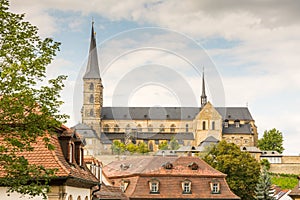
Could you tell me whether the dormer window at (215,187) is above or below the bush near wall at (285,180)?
below

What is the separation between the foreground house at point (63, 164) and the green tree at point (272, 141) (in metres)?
163

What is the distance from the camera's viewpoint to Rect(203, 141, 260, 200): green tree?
88.7 meters

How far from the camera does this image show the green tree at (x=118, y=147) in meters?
178

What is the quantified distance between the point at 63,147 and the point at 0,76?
8.97 meters

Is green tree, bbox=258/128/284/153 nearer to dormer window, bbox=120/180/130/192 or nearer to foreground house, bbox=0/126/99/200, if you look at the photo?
dormer window, bbox=120/180/130/192

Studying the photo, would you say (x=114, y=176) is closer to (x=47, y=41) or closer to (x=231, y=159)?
(x=231, y=159)

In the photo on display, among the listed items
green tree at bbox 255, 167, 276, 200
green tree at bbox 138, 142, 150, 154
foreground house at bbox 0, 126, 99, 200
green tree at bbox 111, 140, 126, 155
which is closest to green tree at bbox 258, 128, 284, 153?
green tree at bbox 138, 142, 150, 154

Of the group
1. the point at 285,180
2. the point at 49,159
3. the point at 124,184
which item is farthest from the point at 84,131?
the point at 49,159

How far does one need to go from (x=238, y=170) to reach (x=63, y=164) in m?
67.6

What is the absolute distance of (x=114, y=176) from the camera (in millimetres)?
71438

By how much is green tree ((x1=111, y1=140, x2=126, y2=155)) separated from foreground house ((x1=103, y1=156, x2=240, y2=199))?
10521 centimetres

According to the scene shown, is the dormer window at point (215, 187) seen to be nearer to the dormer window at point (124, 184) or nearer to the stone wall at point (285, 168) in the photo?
the dormer window at point (124, 184)

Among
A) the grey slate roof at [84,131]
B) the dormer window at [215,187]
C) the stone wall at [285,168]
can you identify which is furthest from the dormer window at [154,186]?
the grey slate roof at [84,131]

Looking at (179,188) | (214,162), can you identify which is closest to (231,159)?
(214,162)
